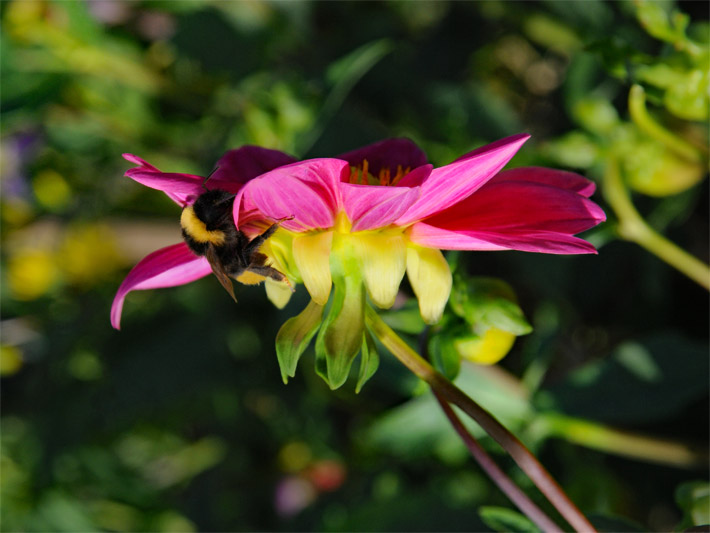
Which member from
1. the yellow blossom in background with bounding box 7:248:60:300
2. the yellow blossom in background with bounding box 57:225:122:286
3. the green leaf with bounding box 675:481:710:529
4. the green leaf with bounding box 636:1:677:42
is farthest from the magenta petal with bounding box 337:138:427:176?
the yellow blossom in background with bounding box 7:248:60:300

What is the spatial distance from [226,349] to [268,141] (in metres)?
0.61

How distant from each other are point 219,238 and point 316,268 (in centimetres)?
11

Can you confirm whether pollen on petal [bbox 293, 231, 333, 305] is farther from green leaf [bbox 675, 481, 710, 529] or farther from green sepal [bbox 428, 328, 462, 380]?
green leaf [bbox 675, 481, 710, 529]

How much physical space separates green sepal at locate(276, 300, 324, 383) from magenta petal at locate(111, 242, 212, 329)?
0.39 ft

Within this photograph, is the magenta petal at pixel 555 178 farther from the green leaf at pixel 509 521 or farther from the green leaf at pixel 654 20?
the green leaf at pixel 509 521

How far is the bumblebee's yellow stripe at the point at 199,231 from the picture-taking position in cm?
58

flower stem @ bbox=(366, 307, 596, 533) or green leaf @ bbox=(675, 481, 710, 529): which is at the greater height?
flower stem @ bbox=(366, 307, 596, 533)

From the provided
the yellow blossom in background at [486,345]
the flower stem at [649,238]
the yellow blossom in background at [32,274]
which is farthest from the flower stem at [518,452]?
the yellow blossom in background at [32,274]

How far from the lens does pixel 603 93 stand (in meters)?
1.15

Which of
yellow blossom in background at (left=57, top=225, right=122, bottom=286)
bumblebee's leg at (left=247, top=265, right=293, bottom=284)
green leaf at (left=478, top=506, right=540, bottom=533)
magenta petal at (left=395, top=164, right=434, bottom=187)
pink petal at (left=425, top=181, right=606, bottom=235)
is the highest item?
magenta petal at (left=395, top=164, right=434, bottom=187)

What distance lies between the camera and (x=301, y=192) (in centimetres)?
48

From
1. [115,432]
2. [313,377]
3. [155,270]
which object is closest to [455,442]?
[313,377]

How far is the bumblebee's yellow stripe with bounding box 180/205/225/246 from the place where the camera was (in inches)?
22.8

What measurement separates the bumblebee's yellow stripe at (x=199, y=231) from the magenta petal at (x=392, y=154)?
0.14 metres
